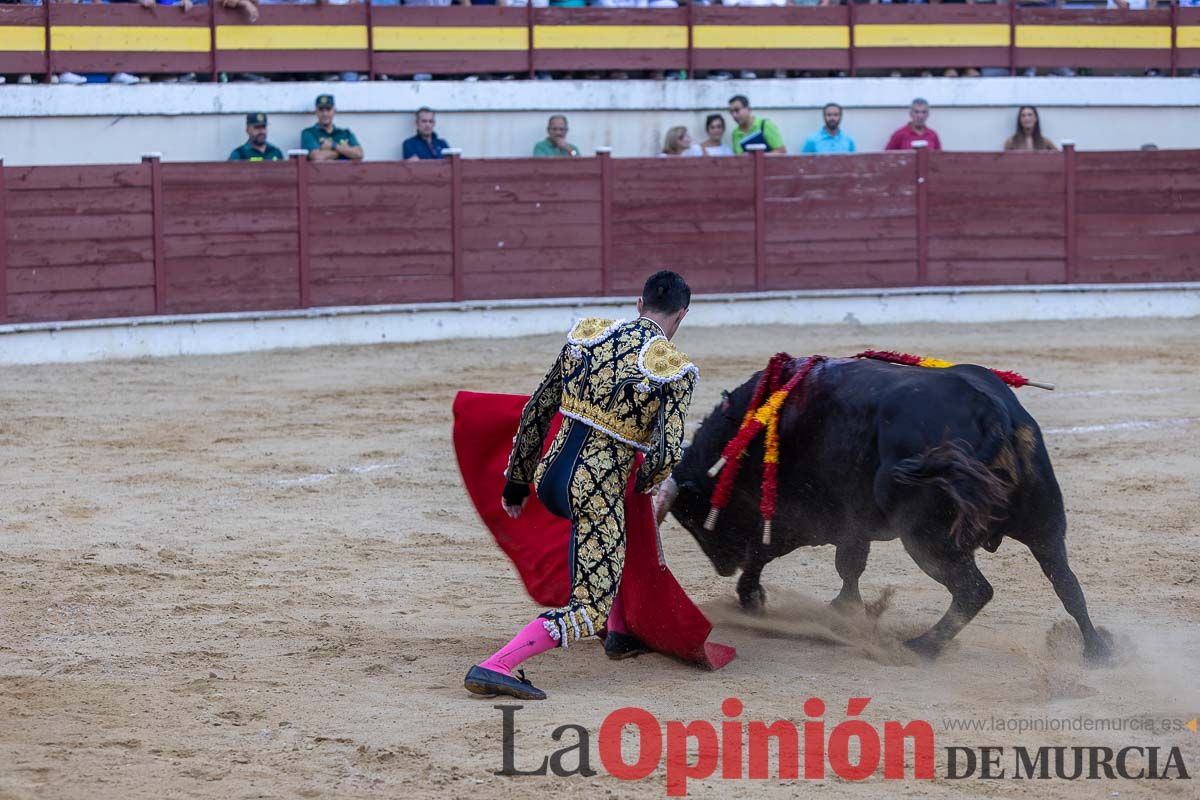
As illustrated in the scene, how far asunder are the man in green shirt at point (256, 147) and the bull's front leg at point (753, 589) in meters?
6.75

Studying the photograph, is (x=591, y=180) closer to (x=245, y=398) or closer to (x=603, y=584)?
(x=245, y=398)

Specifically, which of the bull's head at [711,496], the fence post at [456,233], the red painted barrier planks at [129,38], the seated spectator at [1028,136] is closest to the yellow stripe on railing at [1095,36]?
the seated spectator at [1028,136]

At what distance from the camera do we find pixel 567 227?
37.1 feet

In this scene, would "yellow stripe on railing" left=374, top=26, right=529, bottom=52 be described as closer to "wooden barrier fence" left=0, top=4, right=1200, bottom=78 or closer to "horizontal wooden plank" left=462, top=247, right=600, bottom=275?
"wooden barrier fence" left=0, top=4, right=1200, bottom=78

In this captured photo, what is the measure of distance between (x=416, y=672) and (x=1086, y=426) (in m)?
4.40

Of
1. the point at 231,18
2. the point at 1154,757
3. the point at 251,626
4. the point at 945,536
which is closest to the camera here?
the point at 1154,757

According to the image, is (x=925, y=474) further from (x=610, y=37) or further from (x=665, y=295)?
(x=610, y=37)

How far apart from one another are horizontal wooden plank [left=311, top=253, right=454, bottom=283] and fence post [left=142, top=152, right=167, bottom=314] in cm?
99

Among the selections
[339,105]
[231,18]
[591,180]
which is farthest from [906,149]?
[231,18]

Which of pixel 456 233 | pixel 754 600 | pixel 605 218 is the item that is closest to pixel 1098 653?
pixel 754 600

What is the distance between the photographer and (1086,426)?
287 inches

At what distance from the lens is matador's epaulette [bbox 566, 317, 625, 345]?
3.68 meters

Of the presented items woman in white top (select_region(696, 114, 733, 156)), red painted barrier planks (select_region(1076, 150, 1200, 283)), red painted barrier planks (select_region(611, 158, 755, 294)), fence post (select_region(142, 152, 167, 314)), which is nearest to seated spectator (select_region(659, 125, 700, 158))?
woman in white top (select_region(696, 114, 733, 156))

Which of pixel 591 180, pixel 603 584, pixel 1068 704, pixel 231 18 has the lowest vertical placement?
pixel 1068 704
